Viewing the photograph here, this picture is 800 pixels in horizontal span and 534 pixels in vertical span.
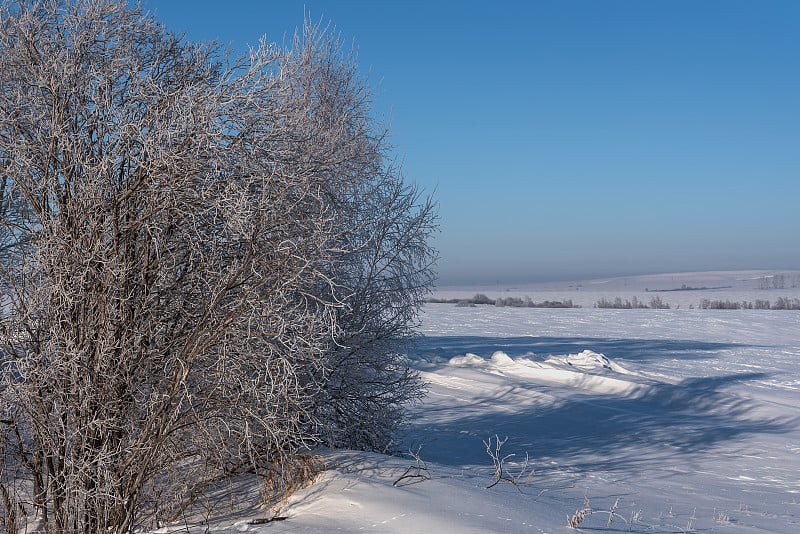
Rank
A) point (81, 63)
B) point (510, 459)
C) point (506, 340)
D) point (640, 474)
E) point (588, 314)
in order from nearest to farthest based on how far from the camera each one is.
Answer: point (81, 63) < point (640, 474) < point (510, 459) < point (506, 340) < point (588, 314)

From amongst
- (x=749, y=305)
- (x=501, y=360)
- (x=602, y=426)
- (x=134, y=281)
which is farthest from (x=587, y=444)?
(x=749, y=305)

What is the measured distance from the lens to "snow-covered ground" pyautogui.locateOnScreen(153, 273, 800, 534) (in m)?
6.18

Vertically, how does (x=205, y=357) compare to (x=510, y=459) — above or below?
above

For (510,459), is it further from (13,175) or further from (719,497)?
(13,175)

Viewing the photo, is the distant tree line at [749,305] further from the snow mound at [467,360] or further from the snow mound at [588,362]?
the snow mound at [467,360]

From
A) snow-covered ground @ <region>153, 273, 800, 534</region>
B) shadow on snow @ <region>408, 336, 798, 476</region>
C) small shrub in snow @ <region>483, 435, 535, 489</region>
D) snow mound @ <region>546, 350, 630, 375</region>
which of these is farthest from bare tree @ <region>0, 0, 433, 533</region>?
snow mound @ <region>546, 350, 630, 375</region>

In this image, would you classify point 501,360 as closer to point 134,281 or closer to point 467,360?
point 467,360

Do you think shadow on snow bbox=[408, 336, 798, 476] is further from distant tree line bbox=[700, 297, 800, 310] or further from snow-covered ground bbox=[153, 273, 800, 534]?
distant tree line bbox=[700, 297, 800, 310]

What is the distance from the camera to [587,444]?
1351 cm

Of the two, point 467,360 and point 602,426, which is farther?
point 467,360

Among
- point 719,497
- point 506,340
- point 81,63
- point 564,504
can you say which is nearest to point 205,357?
point 81,63

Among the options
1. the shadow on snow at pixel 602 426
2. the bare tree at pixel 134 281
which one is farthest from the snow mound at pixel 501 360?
the bare tree at pixel 134 281

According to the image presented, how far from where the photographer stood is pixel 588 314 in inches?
1839

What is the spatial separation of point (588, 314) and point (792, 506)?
3851cm
